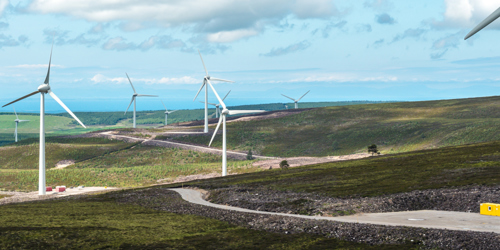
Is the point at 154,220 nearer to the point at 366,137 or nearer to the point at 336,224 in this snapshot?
the point at 336,224

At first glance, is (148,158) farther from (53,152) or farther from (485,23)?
(485,23)

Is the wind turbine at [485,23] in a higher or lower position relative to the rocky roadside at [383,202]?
higher

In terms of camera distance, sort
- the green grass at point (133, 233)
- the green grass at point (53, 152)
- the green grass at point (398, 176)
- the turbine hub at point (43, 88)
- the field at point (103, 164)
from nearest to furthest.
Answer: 1. the green grass at point (133, 233)
2. the green grass at point (398, 176)
3. the turbine hub at point (43, 88)
4. the field at point (103, 164)
5. the green grass at point (53, 152)

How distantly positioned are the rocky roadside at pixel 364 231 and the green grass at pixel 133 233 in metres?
1.60

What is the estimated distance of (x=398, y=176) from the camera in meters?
72.7

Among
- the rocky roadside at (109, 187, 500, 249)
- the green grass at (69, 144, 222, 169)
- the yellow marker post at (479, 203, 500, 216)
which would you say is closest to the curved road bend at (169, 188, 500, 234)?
the yellow marker post at (479, 203, 500, 216)

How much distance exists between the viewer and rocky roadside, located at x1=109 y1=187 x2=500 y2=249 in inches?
1387

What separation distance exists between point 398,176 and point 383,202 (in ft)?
67.9

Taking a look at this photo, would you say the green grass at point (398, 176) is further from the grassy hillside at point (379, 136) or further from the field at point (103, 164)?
the grassy hillside at point (379, 136)

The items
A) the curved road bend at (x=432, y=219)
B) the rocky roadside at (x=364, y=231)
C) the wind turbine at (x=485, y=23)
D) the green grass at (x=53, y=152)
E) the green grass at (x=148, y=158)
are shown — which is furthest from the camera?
the green grass at (x=53, y=152)

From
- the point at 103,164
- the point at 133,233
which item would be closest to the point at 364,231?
the point at 133,233

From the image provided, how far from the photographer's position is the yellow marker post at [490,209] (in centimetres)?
4406

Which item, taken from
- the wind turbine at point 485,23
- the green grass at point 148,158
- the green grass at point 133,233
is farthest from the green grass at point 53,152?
the wind turbine at point 485,23

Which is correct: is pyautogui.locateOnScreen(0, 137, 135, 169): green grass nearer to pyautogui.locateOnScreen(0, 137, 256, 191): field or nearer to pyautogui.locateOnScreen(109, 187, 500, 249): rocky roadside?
pyautogui.locateOnScreen(0, 137, 256, 191): field
